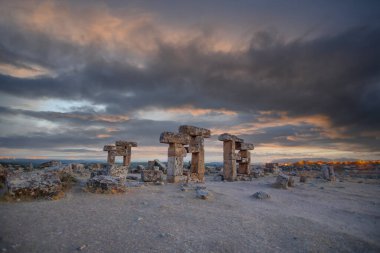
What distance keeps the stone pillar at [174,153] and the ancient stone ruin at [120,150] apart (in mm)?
10924

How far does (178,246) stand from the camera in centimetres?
440

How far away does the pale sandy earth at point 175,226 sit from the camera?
4.34 metres

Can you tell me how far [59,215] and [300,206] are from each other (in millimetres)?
8654

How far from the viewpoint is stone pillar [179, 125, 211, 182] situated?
15.3 meters

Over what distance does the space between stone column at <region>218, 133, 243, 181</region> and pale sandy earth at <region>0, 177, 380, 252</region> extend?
8.92 m

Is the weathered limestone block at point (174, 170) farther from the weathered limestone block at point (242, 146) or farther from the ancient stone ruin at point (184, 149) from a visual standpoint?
the weathered limestone block at point (242, 146)

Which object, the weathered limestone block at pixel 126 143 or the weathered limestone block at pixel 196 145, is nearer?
the weathered limestone block at pixel 196 145

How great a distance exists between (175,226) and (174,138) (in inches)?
350

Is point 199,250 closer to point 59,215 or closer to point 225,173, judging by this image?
point 59,215

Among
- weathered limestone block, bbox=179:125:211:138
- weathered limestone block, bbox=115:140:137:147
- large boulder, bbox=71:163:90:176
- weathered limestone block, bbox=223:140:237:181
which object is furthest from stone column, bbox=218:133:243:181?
large boulder, bbox=71:163:90:176

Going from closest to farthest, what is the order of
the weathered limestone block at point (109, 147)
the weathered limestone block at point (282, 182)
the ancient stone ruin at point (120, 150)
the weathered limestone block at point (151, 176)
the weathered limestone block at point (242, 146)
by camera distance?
the weathered limestone block at point (151, 176), the weathered limestone block at point (282, 182), the weathered limestone block at point (242, 146), the weathered limestone block at point (109, 147), the ancient stone ruin at point (120, 150)

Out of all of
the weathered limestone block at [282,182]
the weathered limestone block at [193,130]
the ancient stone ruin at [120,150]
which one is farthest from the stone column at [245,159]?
the ancient stone ruin at [120,150]

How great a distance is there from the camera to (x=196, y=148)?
15.5 meters

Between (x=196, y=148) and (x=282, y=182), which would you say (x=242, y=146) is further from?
(x=282, y=182)
